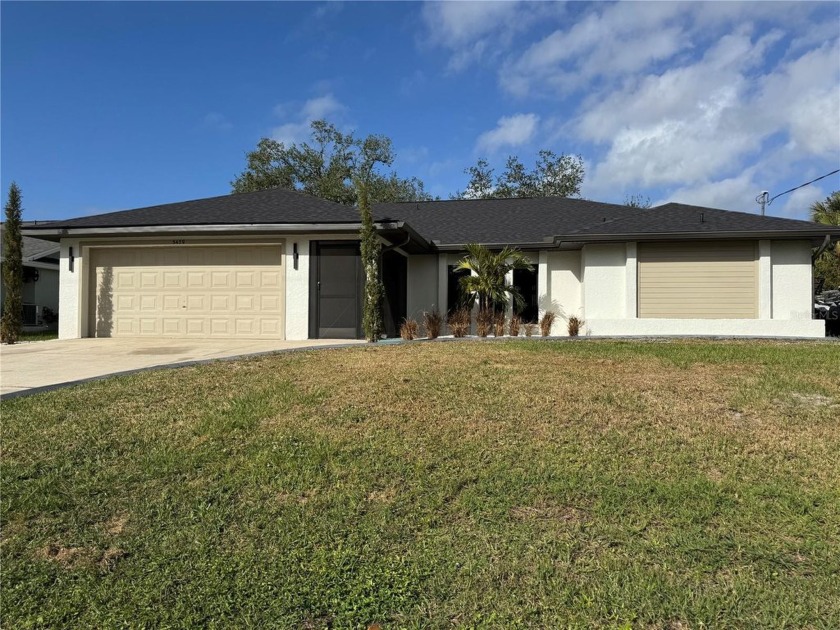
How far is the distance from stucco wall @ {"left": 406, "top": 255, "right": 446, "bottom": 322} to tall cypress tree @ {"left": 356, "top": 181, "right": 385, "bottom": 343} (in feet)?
12.8

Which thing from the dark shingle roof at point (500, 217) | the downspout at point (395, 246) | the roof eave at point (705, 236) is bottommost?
the downspout at point (395, 246)

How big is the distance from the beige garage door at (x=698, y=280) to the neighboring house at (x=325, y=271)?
26mm

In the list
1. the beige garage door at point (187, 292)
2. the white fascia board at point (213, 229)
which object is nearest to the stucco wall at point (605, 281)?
the white fascia board at point (213, 229)

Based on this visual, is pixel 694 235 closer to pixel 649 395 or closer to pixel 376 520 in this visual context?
pixel 649 395

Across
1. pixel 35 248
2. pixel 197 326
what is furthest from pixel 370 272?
pixel 35 248

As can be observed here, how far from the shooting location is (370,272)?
11.6m

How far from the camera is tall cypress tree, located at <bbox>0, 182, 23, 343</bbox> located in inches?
504

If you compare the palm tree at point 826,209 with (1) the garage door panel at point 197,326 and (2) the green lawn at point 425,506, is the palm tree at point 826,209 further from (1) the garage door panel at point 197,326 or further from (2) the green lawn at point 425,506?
(1) the garage door panel at point 197,326

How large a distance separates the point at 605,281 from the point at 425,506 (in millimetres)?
11712

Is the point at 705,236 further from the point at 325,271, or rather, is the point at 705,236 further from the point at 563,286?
the point at 325,271

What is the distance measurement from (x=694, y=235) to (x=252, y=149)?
3011cm

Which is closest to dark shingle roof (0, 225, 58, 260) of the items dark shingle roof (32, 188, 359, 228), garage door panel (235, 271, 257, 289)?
dark shingle roof (32, 188, 359, 228)

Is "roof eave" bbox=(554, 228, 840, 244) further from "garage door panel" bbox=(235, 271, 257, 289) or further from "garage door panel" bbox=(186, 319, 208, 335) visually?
"garage door panel" bbox=(186, 319, 208, 335)

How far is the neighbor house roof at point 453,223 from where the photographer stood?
12.4 meters
